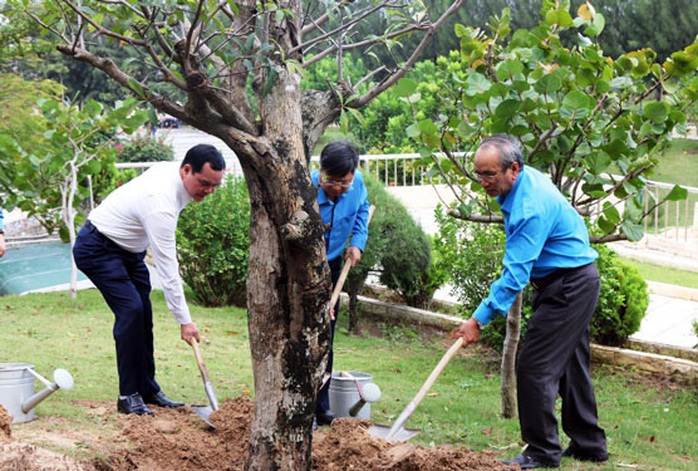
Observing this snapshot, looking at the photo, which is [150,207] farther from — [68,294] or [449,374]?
[68,294]

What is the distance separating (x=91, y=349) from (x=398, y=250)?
320cm

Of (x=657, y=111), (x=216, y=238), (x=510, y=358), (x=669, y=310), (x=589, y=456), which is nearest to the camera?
(x=589, y=456)

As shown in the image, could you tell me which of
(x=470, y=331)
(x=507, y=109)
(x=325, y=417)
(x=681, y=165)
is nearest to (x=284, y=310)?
(x=470, y=331)

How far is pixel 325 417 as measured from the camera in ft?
17.8

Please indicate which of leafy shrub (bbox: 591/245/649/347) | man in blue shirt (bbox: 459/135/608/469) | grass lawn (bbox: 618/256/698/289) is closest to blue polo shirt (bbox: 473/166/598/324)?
man in blue shirt (bbox: 459/135/608/469)

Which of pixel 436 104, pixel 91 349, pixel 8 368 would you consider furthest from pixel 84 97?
pixel 8 368

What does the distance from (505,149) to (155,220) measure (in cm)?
197

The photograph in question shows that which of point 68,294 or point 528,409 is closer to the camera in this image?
point 528,409

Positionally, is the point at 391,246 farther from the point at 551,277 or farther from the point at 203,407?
the point at 551,277

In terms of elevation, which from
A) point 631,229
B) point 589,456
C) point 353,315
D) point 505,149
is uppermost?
point 505,149

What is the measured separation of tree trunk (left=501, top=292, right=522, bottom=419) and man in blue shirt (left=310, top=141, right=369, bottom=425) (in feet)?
3.36

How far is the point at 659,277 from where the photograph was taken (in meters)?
12.0

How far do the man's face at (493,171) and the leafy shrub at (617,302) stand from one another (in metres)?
3.23

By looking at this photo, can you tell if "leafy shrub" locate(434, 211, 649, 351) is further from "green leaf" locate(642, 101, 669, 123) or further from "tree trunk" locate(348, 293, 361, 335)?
"green leaf" locate(642, 101, 669, 123)
